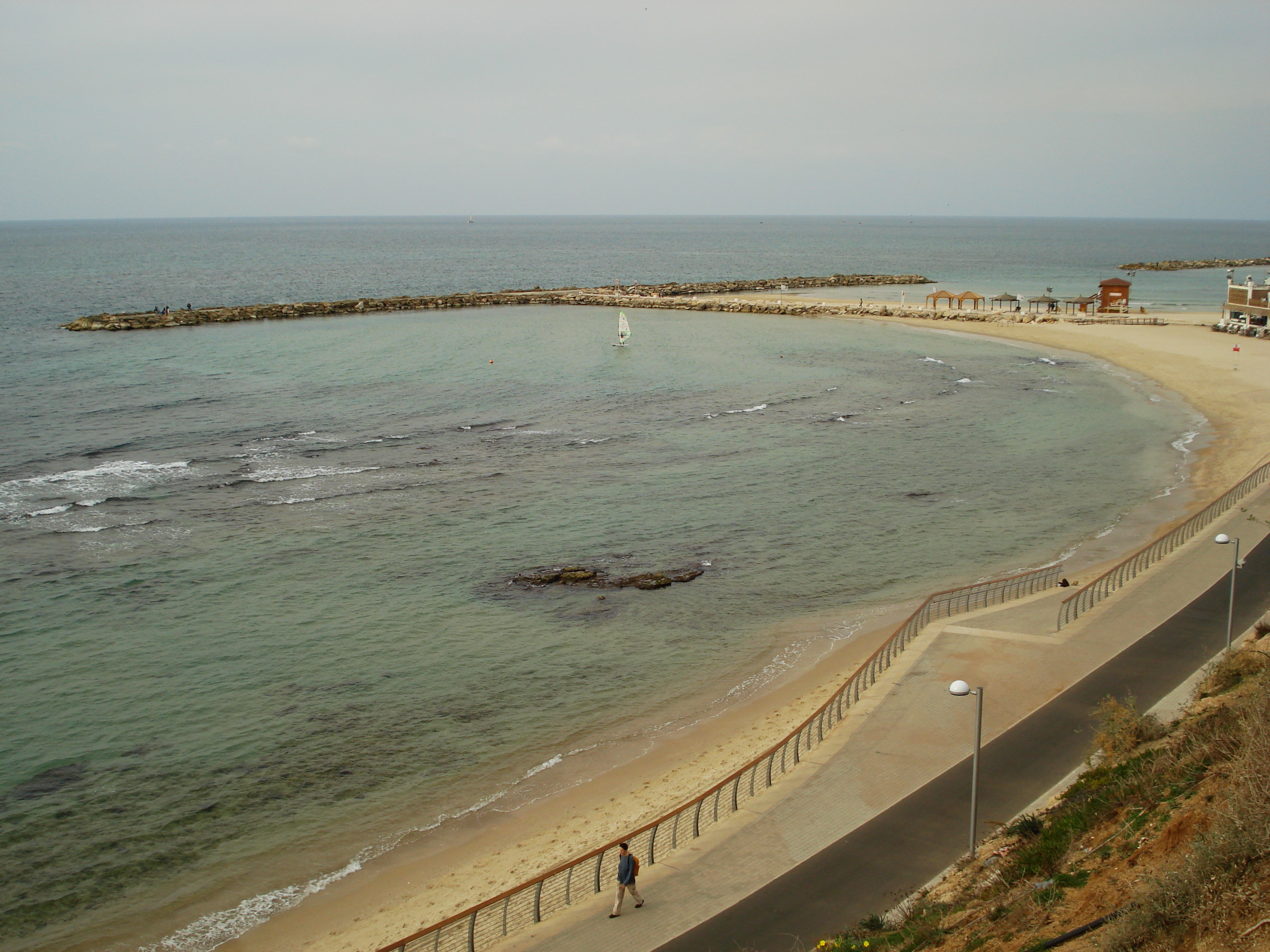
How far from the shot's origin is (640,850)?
16.2 meters

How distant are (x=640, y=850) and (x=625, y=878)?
7.74 feet

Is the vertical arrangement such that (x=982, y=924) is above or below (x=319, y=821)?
above

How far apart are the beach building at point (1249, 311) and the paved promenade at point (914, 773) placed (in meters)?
58.1

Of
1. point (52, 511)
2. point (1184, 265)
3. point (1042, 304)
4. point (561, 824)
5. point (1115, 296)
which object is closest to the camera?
point (561, 824)

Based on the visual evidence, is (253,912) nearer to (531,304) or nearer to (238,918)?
(238,918)

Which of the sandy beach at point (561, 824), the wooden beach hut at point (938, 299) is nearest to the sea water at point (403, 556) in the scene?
the sandy beach at point (561, 824)

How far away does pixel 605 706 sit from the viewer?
23.2m

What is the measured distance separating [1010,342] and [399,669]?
71.6 m

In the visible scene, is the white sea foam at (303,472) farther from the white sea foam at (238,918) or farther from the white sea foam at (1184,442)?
the white sea foam at (1184,442)

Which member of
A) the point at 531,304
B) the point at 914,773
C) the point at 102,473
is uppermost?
the point at 531,304

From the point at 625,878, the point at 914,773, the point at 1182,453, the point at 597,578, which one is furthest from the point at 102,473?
the point at 1182,453

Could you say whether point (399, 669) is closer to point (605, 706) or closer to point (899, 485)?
point (605, 706)

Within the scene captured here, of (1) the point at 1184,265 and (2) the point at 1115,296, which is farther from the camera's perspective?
(1) the point at 1184,265

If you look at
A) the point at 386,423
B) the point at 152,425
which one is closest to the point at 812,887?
the point at 386,423
